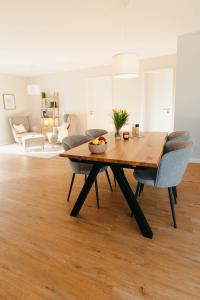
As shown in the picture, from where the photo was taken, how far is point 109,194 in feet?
9.34

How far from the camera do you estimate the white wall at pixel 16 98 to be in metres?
7.04

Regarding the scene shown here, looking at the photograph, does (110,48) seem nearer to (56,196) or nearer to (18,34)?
(18,34)

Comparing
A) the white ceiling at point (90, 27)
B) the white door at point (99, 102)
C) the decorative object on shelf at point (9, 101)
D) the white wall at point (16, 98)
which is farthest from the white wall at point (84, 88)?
the decorative object on shelf at point (9, 101)

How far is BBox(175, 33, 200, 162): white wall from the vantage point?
12.3 ft

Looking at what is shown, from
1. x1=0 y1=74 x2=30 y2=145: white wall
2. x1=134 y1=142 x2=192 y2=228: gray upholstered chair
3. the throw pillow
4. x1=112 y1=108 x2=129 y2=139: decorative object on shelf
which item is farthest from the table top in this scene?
x1=0 y1=74 x2=30 y2=145: white wall

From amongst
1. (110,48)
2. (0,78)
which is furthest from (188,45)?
(0,78)

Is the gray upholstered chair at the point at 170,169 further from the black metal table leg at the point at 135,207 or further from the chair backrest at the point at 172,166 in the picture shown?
the black metal table leg at the point at 135,207

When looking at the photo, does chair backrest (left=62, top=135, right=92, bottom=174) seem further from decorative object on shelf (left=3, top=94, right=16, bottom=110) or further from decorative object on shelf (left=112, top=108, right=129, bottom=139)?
decorative object on shelf (left=3, top=94, right=16, bottom=110)

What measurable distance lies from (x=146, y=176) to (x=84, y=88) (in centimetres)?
535

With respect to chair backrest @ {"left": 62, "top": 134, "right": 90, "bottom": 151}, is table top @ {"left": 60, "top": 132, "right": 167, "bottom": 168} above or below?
below

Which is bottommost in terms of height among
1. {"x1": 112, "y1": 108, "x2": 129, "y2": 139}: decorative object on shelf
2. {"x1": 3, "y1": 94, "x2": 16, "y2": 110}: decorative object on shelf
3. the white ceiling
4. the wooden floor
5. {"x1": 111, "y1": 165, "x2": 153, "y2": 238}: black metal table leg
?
the wooden floor

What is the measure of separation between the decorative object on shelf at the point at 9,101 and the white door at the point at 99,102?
2.83 metres

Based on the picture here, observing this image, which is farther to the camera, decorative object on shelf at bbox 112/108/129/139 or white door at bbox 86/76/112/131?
white door at bbox 86/76/112/131

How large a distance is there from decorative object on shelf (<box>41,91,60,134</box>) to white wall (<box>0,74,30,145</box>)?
0.93m
